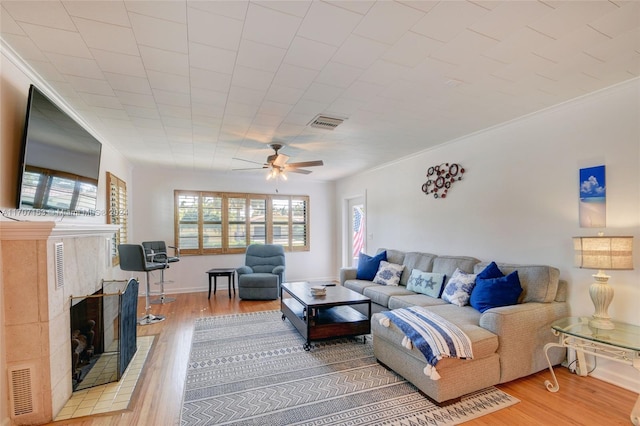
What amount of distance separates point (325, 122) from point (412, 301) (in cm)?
231

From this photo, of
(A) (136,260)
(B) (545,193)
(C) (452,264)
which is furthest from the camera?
(A) (136,260)

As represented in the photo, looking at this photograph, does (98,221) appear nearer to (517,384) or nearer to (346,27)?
(346,27)

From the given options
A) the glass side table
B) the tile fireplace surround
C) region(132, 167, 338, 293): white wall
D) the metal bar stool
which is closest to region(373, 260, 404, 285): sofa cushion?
the glass side table

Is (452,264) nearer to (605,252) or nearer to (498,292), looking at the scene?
(498,292)

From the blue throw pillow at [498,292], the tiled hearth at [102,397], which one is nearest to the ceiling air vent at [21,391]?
the tiled hearth at [102,397]

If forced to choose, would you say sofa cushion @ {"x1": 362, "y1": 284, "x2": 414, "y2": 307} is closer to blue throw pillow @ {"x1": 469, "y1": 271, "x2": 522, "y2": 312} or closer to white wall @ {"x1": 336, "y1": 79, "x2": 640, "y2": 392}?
white wall @ {"x1": 336, "y1": 79, "x2": 640, "y2": 392}

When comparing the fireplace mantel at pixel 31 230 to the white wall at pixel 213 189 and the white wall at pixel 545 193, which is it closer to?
the white wall at pixel 213 189

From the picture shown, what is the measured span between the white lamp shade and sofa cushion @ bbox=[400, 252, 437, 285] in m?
1.85

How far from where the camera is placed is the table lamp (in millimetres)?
2289

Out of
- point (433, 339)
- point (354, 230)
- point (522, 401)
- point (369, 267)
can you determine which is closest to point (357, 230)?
point (354, 230)

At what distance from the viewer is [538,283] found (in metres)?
2.85

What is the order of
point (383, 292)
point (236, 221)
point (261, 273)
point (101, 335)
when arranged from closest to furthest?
point (101, 335) → point (383, 292) → point (261, 273) → point (236, 221)

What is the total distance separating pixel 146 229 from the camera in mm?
5859

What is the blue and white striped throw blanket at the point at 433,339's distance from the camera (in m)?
2.20
